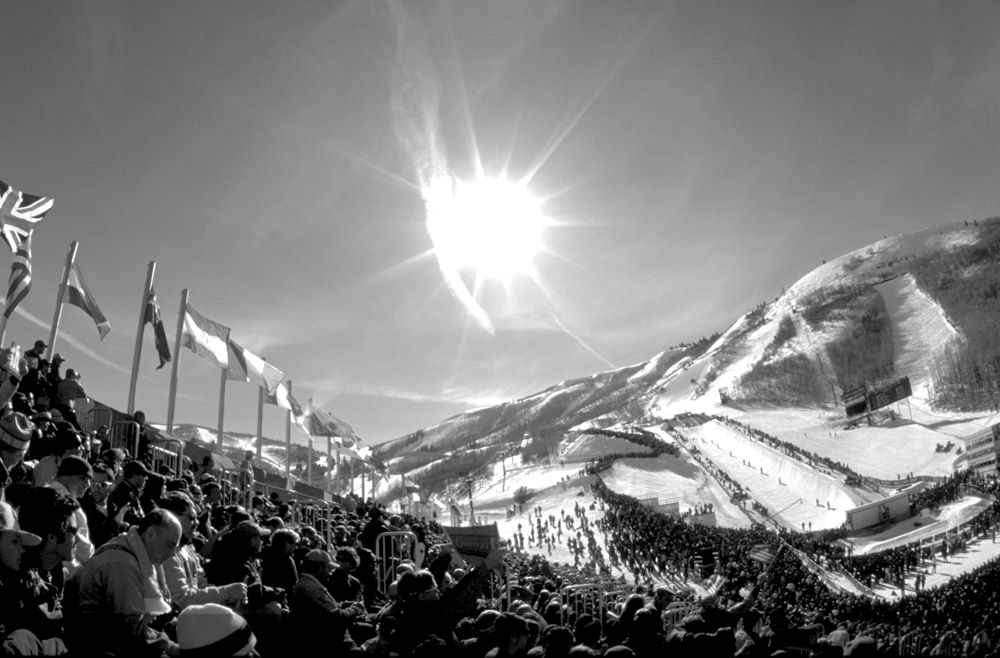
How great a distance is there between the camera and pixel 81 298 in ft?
49.5

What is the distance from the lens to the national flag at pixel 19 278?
1272cm

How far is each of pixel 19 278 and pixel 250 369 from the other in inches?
320

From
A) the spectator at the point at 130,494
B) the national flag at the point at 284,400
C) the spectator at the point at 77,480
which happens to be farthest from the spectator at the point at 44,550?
the national flag at the point at 284,400

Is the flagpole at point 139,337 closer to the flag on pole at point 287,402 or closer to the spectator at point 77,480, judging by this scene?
the flag on pole at point 287,402

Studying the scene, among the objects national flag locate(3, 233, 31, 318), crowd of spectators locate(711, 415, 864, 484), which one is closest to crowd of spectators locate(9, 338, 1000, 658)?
national flag locate(3, 233, 31, 318)

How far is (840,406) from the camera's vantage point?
114m

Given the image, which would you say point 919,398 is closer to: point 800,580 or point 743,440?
point 743,440

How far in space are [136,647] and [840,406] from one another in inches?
4867

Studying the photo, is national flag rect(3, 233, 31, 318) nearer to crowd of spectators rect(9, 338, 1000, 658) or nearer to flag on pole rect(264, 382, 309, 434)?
crowd of spectators rect(9, 338, 1000, 658)

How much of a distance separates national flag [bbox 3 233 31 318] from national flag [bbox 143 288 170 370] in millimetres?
3600

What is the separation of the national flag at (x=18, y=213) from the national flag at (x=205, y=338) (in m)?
4.98

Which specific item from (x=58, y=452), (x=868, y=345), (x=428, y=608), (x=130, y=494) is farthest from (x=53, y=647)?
(x=868, y=345)

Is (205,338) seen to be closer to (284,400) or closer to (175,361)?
(175,361)

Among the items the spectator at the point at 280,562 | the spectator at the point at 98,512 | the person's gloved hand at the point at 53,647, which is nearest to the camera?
the person's gloved hand at the point at 53,647
